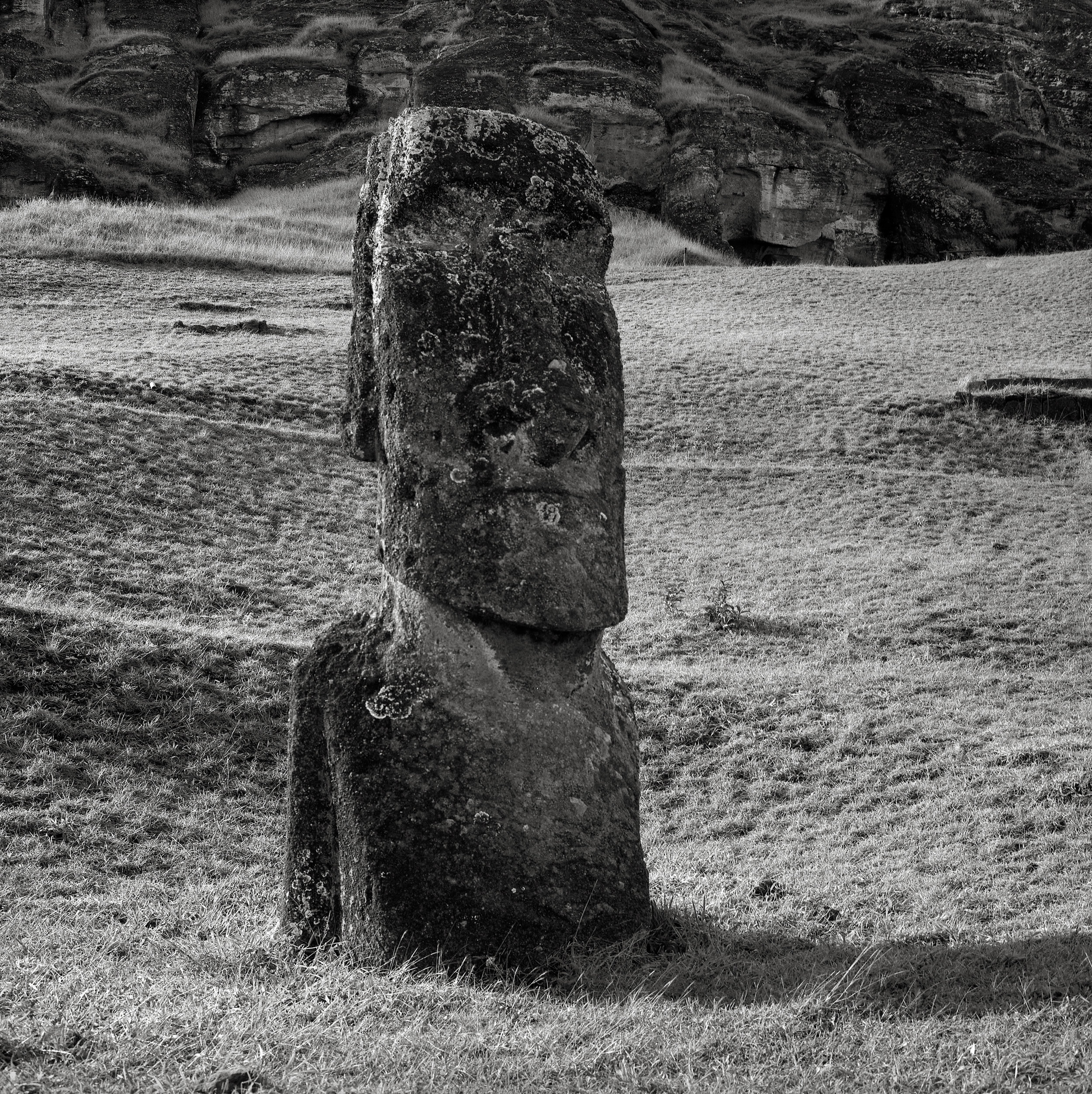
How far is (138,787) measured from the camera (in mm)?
8969

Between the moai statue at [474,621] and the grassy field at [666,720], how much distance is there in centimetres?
33

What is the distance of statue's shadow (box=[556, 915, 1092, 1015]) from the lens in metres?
4.49

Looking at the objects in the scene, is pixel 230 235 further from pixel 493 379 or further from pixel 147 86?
pixel 493 379

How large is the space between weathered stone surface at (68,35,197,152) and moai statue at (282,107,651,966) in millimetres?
47702

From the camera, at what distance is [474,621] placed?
543cm

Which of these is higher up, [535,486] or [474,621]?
[535,486]

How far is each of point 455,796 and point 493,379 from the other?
1678mm

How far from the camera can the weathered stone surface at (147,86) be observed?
165 ft

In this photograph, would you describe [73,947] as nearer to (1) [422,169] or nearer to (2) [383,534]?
(2) [383,534]

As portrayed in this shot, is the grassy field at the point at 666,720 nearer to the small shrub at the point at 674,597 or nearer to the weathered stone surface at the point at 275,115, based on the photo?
the small shrub at the point at 674,597

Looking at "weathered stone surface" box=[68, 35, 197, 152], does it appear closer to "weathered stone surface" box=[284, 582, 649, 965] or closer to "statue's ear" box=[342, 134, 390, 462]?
"statue's ear" box=[342, 134, 390, 462]

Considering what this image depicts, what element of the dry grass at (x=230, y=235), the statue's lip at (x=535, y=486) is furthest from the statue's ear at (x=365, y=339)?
the dry grass at (x=230, y=235)

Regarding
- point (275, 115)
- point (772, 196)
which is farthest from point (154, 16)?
point (772, 196)

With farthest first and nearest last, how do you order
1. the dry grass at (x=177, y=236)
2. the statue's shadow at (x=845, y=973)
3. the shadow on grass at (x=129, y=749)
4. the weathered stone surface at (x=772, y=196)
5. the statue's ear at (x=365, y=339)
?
the weathered stone surface at (x=772, y=196)
the dry grass at (x=177, y=236)
the shadow on grass at (x=129, y=749)
the statue's ear at (x=365, y=339)
the statue's shadow at (x=845, y=973)
